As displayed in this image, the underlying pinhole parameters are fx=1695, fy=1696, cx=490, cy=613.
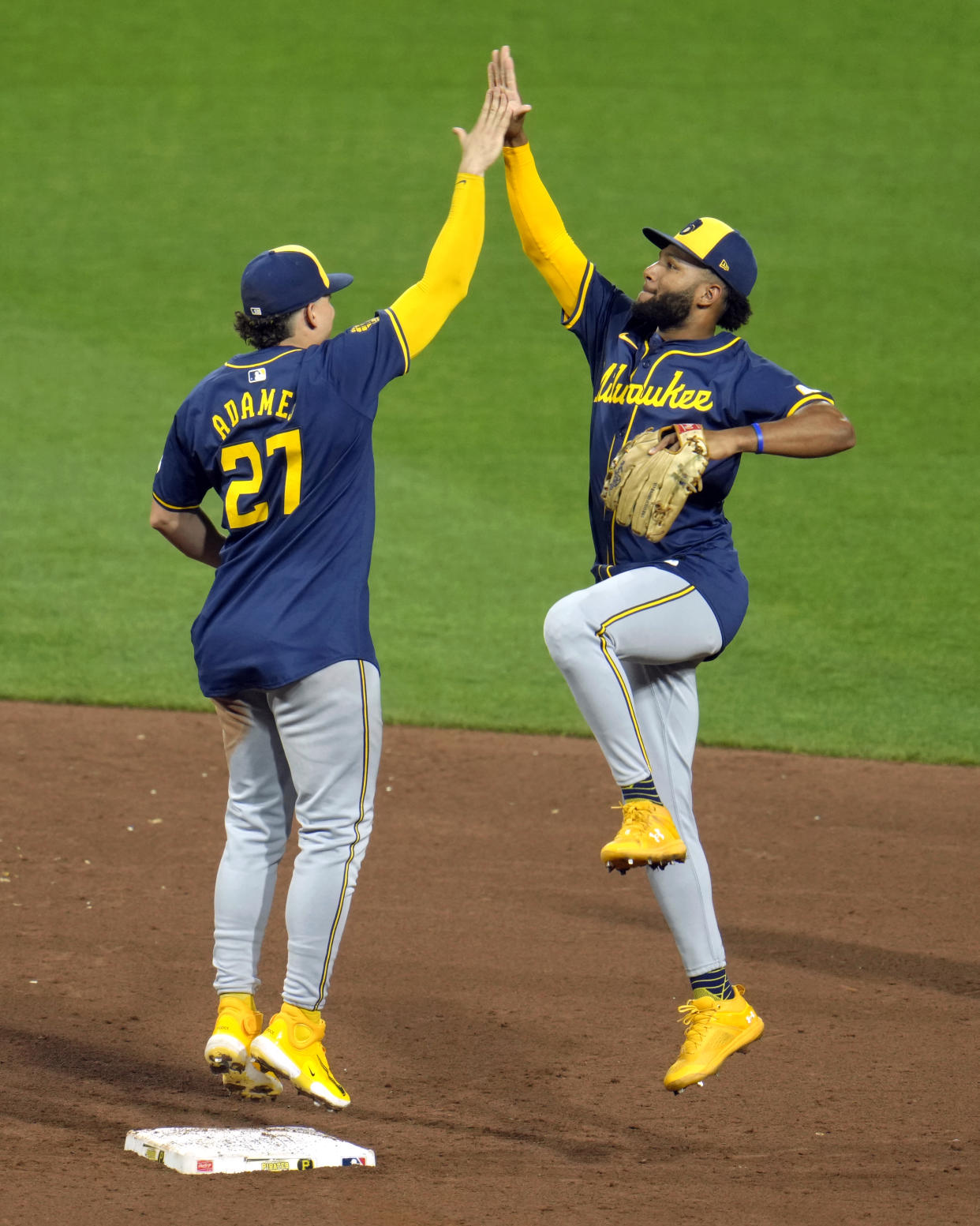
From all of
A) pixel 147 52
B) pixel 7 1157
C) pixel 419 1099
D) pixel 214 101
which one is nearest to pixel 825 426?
pixel 419 1099

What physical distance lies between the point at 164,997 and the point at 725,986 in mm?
1972

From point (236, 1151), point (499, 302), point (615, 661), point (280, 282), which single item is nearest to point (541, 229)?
point (280, 282)

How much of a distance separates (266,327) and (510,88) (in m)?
1.06

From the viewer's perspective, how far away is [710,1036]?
4.58 metres

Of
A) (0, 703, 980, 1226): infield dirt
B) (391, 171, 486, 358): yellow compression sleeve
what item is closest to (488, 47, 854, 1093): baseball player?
(391, 171, 486, 358): yellow compression sleeve

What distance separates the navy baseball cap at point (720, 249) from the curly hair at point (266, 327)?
1080mm

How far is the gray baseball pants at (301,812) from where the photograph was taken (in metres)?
4.35

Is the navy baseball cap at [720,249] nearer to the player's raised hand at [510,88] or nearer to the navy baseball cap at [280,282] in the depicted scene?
the player's raised hand at [510,88]

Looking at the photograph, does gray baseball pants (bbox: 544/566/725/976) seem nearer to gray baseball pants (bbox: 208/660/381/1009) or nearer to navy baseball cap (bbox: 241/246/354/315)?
gray baseball pants (bbox: 208/660/381/1009)

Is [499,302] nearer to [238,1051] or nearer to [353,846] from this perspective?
[353,846]

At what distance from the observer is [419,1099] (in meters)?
4.91

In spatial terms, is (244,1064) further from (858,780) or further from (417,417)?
(417,417)

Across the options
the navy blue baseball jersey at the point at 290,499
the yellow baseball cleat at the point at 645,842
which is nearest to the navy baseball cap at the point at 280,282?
the navy blue baseball jersey at the point at 290,499

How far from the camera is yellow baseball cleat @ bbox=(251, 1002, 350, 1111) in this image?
14.0ft
